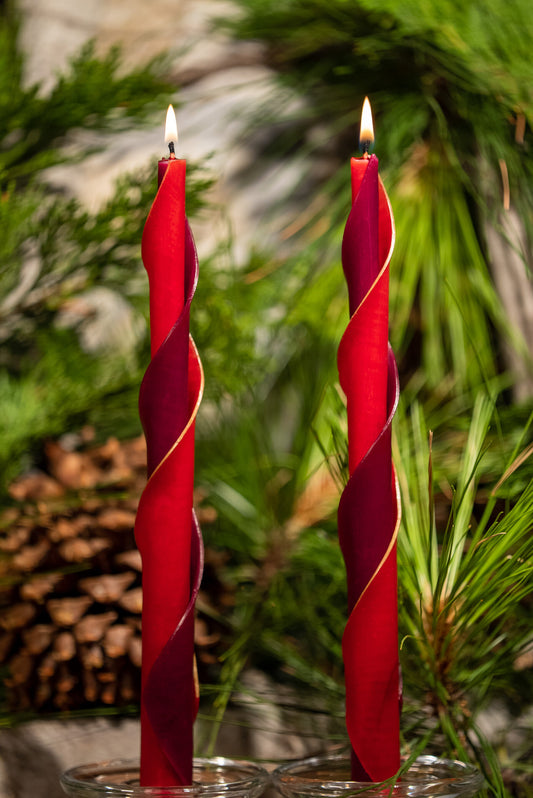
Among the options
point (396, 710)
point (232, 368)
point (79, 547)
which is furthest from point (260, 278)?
point (396, 710)

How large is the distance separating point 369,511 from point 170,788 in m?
0.10

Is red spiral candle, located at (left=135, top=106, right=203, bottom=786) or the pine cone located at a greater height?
red spiral candle, located at (left=135, top=106, right=203, bottom=786)

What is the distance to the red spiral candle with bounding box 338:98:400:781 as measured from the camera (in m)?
0.23

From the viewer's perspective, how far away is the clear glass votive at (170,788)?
0.21 metres

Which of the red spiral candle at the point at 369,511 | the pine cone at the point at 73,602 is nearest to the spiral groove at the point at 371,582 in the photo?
the red spiral candle at the point at 369,511

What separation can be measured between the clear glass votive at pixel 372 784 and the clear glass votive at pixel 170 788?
12 millimetres

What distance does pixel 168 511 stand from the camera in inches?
9.5

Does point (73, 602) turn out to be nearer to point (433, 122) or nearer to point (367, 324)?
point (367, 324)

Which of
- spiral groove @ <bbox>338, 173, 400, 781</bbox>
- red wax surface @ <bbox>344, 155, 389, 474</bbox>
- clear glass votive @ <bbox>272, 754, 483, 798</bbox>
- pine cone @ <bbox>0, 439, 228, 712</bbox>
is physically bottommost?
pine cone @ <bbox>0, 439, 228, 712</bbox>

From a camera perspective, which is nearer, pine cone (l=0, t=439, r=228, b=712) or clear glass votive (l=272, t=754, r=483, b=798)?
clear glass votive (l=272, t=754, r=483, b=798)

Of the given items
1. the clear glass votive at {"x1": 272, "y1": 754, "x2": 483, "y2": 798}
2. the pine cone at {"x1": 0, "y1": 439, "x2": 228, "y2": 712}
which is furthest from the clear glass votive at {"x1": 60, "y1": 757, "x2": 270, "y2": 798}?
the pine cone at {"x1": 0, "y1": 439, "x2": 228, "y2": 712}

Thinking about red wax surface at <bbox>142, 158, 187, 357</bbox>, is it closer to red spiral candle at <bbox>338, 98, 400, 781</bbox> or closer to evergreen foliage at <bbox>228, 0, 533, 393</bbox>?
red spiral candle at <bbox>338, 98, 400, 781</bbox>

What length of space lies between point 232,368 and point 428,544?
0.19m

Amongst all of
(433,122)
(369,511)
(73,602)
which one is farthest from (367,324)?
(433,122)
